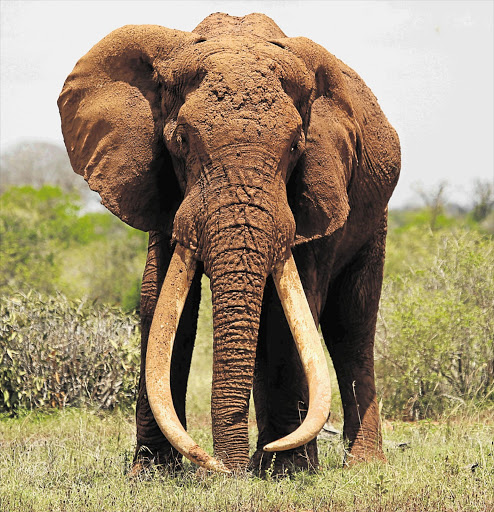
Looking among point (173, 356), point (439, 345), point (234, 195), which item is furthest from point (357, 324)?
point (234, 195)

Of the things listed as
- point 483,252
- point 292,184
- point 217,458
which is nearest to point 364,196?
point 292,184

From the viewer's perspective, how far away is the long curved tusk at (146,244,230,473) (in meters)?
5.02

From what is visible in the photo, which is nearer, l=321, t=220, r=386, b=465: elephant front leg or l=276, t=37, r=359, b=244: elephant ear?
l=276, t=37, r=359, b=244: elephant ear

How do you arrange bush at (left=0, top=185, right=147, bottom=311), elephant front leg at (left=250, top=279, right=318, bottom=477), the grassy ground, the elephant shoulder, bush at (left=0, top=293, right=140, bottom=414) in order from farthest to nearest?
bush at (left=0, top=185, right=147, bottom=311), bush at (left=0, top=293, right=140, bottom=414), the elephant shoulder, elephant front leg at (left=250, top=279, right=318, bottom=477), the grassy ground

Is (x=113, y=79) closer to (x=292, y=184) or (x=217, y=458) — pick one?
(x=292, y=184)

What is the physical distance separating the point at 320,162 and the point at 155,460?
2094mm

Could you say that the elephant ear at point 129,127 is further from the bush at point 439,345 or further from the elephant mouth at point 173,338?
the bush at point 439,345

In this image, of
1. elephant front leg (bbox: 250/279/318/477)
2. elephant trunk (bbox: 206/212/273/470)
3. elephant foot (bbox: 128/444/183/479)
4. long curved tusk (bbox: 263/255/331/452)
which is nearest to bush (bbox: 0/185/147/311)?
elephant foot (bbox: 128/444/183/479)

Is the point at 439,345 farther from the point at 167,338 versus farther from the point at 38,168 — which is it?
the point at 38,168

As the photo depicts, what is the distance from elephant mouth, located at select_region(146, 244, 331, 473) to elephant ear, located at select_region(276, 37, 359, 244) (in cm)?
42

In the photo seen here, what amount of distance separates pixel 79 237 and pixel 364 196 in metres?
22.2

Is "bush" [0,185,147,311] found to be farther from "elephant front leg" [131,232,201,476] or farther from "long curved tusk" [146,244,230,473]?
"long curved tusk" [146,244,230,473]

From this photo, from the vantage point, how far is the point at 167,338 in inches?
212

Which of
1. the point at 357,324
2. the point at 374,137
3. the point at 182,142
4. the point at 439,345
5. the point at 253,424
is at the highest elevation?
the point at 374,137
